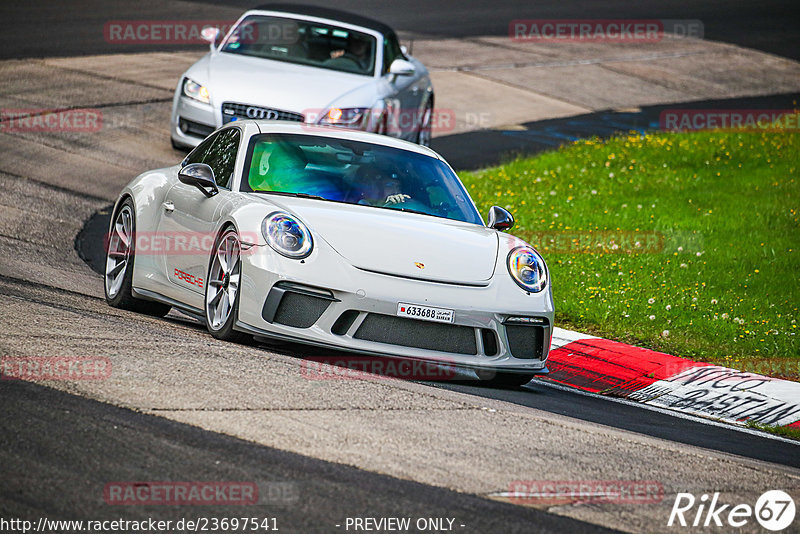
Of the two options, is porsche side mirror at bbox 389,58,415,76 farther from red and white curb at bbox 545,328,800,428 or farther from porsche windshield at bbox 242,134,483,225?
porsche windshield at bbox 242,134,483,225

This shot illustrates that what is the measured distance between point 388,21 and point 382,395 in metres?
23.7

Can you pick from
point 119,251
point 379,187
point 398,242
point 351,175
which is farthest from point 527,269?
point 119,251

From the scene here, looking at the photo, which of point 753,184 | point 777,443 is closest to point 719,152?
point 753,184

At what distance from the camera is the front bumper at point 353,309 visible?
22.5 ft

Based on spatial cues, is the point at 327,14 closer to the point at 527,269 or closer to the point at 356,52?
the point at 356,52

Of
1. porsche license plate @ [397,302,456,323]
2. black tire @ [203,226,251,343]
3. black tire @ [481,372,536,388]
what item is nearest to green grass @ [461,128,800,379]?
black tire @ [481,372,536,388]

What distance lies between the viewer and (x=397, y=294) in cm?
693

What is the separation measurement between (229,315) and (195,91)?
7.40 m

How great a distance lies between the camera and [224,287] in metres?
7.27

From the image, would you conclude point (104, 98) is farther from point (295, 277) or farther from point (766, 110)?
point (766, 110)

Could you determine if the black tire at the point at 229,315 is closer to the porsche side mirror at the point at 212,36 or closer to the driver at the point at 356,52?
the driver at the point at 356,52

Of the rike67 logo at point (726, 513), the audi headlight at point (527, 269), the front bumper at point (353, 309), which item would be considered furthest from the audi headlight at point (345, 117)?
the rike67 logo at point (726, 513)

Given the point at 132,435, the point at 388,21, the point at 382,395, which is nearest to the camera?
the point at 132,435

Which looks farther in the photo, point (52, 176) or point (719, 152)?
point (719, 152)
